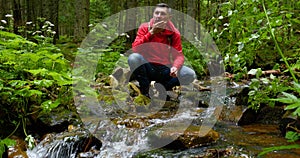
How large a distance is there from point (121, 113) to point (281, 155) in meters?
2.44

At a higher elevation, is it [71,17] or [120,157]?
[71,17]

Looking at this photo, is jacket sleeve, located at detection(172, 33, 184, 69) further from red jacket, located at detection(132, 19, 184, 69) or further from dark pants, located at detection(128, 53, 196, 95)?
dark pants, located at detection(128, 53, 196, 95)

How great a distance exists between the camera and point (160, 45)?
4.77 meters

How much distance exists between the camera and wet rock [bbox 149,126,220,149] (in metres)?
3.32

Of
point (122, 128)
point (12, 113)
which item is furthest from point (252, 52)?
point (12, 113)

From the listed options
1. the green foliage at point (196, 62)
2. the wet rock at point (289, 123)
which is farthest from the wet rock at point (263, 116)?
the green foliage at point (196, 62)

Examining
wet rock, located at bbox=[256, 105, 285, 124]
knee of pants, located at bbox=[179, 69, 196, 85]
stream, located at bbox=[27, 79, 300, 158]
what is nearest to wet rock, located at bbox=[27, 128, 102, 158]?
stream, located at bbox=[27, 79, 300, 158]

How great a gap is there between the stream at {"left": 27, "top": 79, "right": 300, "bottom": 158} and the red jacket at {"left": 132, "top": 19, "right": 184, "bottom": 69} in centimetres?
99

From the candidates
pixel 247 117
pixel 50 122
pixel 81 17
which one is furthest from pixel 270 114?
pixel 81 17

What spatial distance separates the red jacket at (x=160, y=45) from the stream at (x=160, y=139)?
992 mm

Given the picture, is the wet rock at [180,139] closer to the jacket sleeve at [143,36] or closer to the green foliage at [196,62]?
the jacket sleeve at [143,36]

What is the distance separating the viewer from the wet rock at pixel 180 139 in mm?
3316

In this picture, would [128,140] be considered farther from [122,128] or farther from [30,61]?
[30,61]

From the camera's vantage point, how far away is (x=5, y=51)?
9.50 ft
